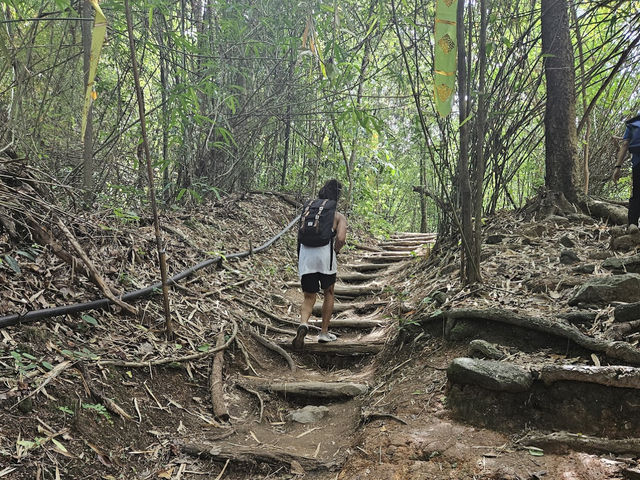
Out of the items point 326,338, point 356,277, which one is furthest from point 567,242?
point 356,277

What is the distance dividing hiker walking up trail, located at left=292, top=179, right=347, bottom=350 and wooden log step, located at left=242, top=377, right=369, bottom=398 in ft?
2.30

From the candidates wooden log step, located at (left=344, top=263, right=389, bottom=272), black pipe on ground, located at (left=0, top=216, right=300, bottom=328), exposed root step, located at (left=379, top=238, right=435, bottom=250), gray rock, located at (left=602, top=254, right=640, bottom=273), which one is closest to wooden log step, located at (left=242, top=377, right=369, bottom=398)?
black pipe on ground, located at (left=0, top=216, right=300, bottom=328)

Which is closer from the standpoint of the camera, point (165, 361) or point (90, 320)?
point (90, 320)

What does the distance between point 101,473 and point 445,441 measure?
148 cm

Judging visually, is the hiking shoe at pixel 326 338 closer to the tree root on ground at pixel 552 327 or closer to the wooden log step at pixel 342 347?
the wooden log step at pixel 342 347

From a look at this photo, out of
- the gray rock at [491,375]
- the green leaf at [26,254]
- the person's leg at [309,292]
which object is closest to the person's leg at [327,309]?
the person's leg at [309,292]

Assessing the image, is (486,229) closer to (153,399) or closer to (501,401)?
(501,401)

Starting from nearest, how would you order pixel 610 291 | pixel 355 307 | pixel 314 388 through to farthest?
pixel 610 291
pixel 314 388
pixel 355 307

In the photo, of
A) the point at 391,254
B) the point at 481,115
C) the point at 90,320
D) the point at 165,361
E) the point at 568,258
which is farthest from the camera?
the point at 391,254

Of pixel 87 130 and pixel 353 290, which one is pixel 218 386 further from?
pixel 353 290

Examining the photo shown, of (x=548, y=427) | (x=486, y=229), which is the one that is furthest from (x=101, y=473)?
(x=486, y=229)

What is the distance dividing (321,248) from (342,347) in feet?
2.96

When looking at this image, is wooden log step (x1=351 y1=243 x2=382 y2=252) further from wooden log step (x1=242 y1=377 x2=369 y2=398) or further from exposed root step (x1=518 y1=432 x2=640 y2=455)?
exposed root step (x1=518 y1=432 x2=640 y2=455)

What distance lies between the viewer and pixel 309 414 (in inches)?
110
